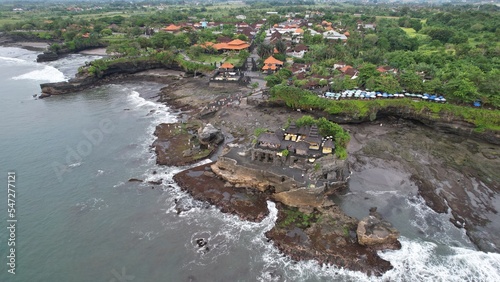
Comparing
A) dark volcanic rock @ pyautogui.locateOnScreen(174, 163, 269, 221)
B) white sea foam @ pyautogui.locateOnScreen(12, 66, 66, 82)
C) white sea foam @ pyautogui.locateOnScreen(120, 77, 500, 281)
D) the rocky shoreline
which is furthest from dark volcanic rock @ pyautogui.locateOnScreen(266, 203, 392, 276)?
white sea foam @ pyautogui.locateOnScreen(12, 66, 66, 82)

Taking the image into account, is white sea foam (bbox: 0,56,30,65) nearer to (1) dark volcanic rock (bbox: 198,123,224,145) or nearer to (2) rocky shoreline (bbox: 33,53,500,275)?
(2) rocky shoreline (bbox: 33,53,500,275)

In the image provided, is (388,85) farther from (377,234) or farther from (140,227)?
(140,227)

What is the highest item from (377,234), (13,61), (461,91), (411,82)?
(411,82)

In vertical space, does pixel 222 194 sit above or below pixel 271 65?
below

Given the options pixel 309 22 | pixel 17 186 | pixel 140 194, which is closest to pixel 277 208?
pixel 140 194

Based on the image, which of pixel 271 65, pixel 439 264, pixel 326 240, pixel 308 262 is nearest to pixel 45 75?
pixel 271 65

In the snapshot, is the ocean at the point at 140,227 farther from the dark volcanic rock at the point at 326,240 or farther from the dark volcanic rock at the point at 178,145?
the dark volcanic rock at the point at 178,145
